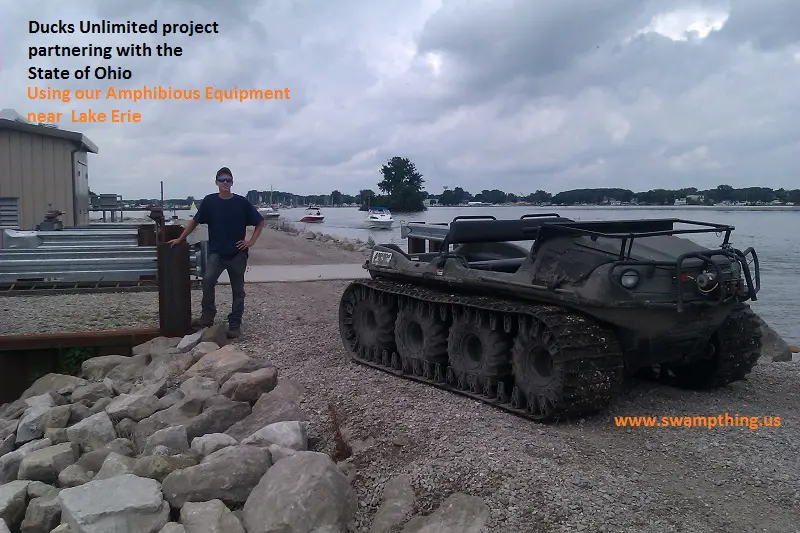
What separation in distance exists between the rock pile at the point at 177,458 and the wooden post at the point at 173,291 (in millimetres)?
462

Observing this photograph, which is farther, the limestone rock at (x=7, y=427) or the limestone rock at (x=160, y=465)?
the limestone rock at (x=7, y=427)

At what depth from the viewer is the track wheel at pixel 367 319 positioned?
866 cm

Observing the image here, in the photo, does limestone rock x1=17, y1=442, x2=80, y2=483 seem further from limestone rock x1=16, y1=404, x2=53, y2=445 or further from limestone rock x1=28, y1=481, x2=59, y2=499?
limestone rock x1=16, y1=404, x2=53, y2=445

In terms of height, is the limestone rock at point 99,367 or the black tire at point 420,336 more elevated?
the black tire at point 420,336

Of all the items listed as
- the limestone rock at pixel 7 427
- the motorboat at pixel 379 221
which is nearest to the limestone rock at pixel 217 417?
the limestone rock at pixel 7 427

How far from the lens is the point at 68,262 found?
12289 millimetres

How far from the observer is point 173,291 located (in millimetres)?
9461

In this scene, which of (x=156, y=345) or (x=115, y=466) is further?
(x=156, y=345)

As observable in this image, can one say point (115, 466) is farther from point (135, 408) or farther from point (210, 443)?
point (135, 408)

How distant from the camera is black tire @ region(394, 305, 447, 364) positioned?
7797 mm

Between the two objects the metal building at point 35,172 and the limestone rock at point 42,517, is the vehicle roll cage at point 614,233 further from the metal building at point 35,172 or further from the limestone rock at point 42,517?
the metal building at point 35,172

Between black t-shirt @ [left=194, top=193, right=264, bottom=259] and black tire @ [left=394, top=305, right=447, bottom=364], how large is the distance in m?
2.33

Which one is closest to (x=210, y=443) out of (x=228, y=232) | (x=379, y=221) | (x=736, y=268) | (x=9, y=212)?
(x=228, y=232)
